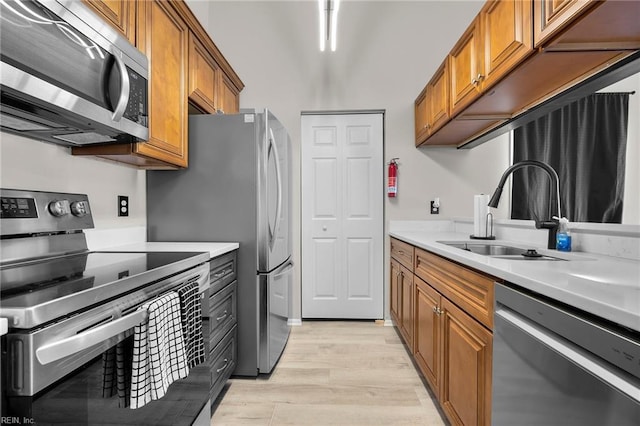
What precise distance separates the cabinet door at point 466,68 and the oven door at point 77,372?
6.44 feet

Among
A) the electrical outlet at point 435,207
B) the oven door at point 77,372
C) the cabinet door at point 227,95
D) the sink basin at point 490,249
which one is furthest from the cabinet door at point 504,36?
the cabinet door at point 227,95

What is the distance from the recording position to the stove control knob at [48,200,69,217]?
144 cm

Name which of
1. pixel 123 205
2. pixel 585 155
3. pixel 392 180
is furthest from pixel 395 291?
pixel 123 205

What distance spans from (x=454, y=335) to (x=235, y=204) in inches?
58.3

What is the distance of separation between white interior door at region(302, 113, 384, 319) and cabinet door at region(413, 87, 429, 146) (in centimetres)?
36

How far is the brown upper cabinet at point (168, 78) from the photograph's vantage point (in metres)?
1.68

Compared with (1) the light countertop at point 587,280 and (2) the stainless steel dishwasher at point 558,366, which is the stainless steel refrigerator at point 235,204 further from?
(2) the stainless steel dishwasher at point 558,366

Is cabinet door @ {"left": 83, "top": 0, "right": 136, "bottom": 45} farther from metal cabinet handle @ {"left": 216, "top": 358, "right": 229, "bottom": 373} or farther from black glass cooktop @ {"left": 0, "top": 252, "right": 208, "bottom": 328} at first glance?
metal cabinet handle @ {"left": 216, "top": 358, "right": 229, "bottom": 373}

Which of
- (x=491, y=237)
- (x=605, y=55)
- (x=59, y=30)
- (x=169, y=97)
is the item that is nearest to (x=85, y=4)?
(x=59, y=30)

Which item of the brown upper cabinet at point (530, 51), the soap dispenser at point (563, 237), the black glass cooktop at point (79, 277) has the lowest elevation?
the black glass cooktop at point (79, 277)

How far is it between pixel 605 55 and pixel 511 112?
33.0 inches

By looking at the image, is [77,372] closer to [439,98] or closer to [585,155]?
[585,155]

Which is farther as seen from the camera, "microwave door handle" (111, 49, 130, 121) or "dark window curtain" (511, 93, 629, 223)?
"dark window curtain" (511, 93, 629, 223)

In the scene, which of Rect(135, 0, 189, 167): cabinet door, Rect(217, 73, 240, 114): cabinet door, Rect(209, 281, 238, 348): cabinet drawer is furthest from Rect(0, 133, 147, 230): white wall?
Rect(217, 73, 240, 114): cabinet door
